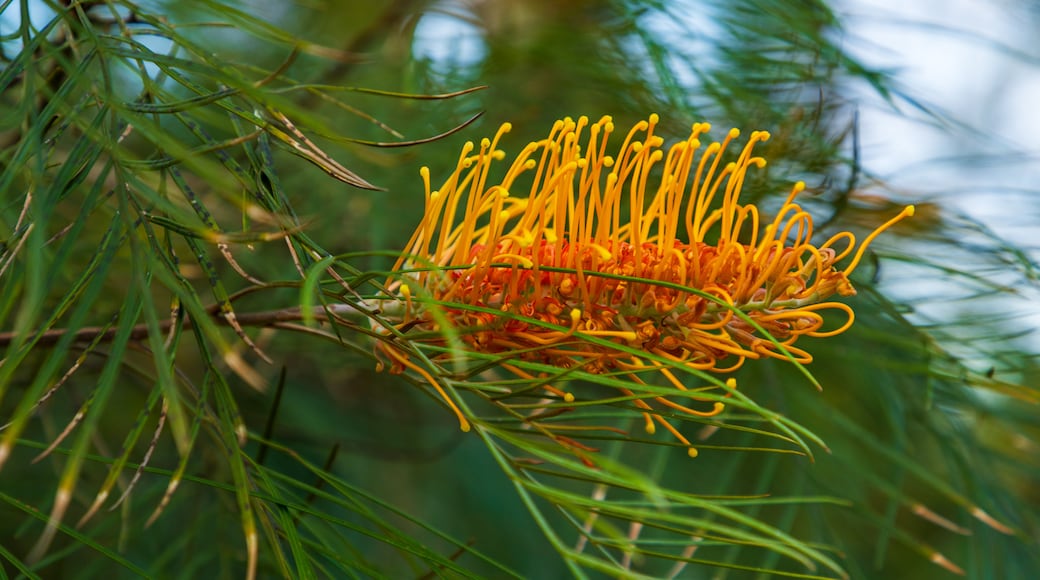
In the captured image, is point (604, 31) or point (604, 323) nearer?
point (604, 323)

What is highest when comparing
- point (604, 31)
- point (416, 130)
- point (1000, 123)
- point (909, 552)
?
point (1000, 123)

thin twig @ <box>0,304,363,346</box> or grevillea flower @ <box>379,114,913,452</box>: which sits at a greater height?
grevillea flower @ <box>379,114,913,452</box>

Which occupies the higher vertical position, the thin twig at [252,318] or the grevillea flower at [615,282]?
the grevillea flower at [615,282]

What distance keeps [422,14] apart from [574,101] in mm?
171

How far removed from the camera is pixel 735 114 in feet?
2.08

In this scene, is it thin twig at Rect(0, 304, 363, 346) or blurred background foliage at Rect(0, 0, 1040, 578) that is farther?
blurred background foliage at Rect(0, 0, 1040, 578)

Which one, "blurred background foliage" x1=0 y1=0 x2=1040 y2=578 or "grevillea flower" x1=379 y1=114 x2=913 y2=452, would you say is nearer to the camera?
"grevillea flower" x1=379 y1=114 x2=913 y2=452

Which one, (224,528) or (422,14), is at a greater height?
(422,14)

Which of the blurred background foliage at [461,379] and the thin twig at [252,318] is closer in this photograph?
the thin twig at [252,318]

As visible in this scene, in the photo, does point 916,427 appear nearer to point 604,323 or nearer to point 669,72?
point 669,72

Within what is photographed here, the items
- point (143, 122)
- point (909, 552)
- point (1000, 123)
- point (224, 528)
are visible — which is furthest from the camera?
point (1000, 123)

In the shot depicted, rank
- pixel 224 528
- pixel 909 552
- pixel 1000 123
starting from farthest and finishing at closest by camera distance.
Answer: pixel 1000 123
pixel 909 552
pixel 224 528

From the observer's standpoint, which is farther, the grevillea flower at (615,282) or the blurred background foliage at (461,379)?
the blurred background foliage at (461,379)

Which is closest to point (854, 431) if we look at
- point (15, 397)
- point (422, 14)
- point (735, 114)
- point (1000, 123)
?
point (735, 114)
